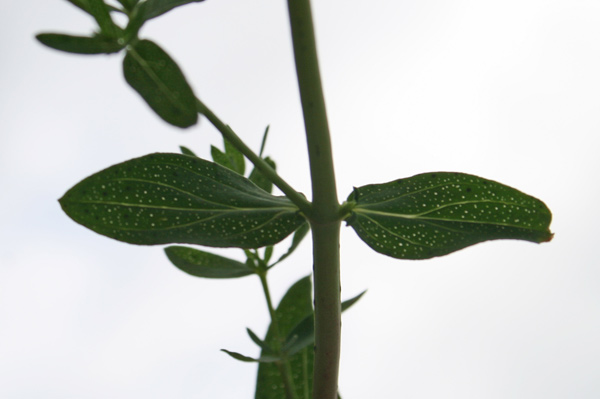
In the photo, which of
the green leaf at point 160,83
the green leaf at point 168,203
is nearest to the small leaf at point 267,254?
the green leaf at point 168,203

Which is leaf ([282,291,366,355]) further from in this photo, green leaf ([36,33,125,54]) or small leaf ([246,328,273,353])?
green leaf ([36,33,125,54])

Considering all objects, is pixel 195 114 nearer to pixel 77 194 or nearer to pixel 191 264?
pixel 77 194

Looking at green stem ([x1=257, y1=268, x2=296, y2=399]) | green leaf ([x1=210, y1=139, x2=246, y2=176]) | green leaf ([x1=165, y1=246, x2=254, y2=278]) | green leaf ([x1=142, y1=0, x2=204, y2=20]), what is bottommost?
green stem ([x1=257, y1=268, x2=296, y2=399])

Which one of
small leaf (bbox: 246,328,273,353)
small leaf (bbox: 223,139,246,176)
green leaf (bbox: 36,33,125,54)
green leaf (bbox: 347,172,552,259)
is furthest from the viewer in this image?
small leaf (bbox: 223,139,246,176)

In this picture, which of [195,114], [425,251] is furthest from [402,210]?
[195,114]

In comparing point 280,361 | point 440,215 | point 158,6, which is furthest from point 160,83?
point 280,361

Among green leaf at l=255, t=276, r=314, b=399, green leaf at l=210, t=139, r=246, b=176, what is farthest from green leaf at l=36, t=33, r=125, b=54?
green leaf at l=255, t=276, r=314, b=399
